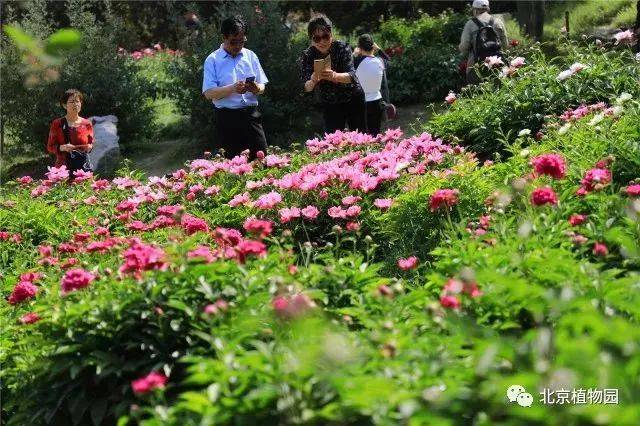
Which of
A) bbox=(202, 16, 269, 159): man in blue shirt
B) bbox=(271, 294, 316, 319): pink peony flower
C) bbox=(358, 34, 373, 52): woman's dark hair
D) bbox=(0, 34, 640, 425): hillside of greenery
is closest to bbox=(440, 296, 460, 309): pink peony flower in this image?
bbox=(0, 34, 640, 425): hillside of greenery

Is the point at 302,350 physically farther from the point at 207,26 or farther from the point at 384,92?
the point at 207,26

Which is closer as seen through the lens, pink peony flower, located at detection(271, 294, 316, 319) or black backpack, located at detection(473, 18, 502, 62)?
pink peony flower, located at detection(271, 294, 316, 319)

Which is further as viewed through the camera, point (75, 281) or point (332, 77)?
point (332, 77)

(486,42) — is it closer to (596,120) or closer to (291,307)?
(596,120)

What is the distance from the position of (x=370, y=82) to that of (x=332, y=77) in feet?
3.53

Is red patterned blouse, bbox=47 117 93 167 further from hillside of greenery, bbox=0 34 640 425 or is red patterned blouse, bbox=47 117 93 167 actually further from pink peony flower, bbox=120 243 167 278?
pink peony flower, bbox=120 243 167 278

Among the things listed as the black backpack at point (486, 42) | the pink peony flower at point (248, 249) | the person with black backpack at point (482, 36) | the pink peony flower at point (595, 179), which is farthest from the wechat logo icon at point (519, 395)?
the black backpack at point (486, 42)

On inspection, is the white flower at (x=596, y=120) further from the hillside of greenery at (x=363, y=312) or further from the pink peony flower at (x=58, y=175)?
the pink peony flower at (x=58, y=175)

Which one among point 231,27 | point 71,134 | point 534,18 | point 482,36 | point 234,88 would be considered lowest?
point 534,18

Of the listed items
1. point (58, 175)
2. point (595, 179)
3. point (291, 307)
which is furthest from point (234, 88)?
point (291, 307)

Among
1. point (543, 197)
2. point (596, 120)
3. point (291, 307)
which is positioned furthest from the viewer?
point (596, 120)

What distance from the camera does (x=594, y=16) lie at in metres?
17.0

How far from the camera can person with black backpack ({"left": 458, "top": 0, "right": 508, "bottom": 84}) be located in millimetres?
9328

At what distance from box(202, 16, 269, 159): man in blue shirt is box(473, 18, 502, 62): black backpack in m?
3.27
